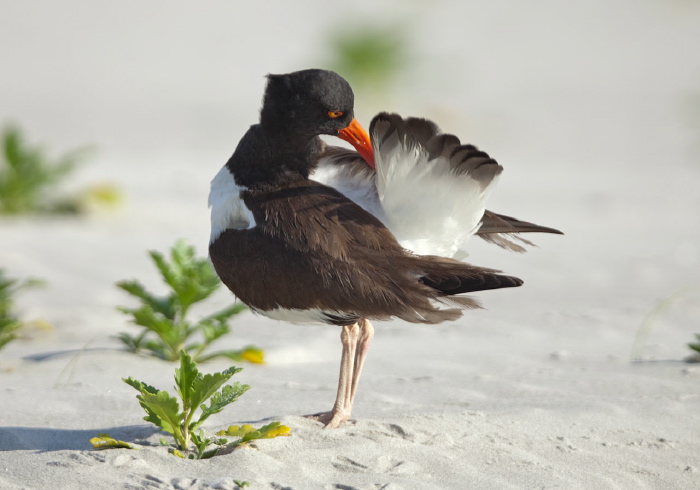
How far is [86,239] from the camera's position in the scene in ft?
26.1

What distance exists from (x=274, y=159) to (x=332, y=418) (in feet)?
3.77

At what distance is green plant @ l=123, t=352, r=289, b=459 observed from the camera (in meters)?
3.09

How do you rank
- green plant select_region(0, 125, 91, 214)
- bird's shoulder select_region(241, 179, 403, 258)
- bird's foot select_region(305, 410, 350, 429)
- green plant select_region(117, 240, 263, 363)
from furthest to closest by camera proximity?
green plant select_region(0, 125, 91, 214)
green plant select_region(117, 240, 263, 363)
bird's foot select_region(305, 410, 350, 429)
bird's shoulder select_region(241, 179, 403, 258)

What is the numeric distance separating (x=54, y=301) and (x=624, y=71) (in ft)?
59.0

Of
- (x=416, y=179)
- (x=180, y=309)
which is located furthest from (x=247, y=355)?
(x=416, y=179)

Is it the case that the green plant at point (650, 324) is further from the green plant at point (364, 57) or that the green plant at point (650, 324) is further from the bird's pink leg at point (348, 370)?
the green plant at point (364, 57)

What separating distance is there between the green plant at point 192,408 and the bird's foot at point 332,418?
36cm

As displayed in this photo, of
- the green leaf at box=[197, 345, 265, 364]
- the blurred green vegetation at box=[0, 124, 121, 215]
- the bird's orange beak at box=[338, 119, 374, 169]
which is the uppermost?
the blurred green vegetation at box=[0, 124, 121, 215]

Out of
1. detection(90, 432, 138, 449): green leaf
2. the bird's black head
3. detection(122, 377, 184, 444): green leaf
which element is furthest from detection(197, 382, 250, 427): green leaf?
the bird's black head

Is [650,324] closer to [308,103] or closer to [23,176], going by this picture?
[308,103]

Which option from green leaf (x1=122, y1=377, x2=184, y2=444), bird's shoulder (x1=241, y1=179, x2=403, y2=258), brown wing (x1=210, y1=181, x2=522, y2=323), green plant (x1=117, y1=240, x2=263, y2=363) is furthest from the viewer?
green plant (x1=117, y1=240, x2=263, y2=363)

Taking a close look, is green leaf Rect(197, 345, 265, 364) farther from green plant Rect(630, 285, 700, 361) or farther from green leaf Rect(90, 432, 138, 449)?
green plant Rect(630, 285, 700, 361)

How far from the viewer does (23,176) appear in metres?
8.89

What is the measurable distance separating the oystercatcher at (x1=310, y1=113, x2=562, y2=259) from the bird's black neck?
0.09m
